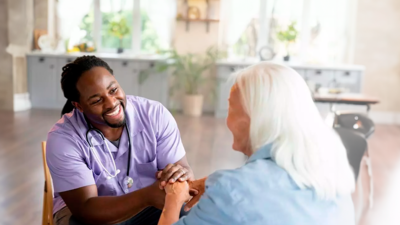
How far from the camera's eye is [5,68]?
7371 millimetres

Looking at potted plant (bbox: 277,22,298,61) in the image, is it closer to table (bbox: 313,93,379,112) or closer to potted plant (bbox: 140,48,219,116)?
potted plant (bbox: 140,48,219,116)

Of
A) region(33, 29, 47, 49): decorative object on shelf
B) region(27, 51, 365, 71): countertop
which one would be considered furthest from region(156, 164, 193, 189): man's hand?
region(33, 29, 47, 49): decorative object on shelf

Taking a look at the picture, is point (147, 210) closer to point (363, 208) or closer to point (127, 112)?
point (127, 112)

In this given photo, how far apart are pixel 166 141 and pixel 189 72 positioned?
5869 millimetres

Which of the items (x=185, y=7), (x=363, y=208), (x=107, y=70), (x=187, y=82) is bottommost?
(x=363, y=208)

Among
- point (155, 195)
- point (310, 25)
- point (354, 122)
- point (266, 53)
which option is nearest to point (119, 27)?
point (266, 53)

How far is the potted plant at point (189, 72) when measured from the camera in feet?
25.0

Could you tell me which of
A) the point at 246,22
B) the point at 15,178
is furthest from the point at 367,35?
the point at 15,178

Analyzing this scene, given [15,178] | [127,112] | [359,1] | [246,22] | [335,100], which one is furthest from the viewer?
[246,22]

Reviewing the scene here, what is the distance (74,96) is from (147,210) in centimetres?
50

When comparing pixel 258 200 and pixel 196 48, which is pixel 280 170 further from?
pixel 196 48

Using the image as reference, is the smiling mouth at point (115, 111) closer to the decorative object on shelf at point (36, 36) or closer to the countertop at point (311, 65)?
the countertop at point (311, 65)

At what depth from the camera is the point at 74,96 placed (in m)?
1.82

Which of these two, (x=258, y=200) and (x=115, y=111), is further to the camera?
(x=115, y=111)
